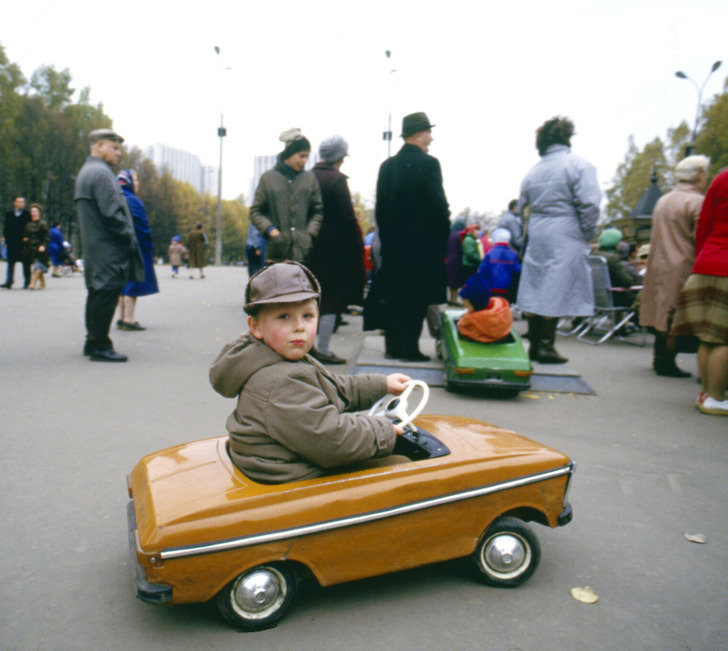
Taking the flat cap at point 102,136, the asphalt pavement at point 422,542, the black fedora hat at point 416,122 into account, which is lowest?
the asphalt pavement at point 422,542

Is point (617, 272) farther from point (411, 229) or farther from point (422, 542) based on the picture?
point (422, 542)

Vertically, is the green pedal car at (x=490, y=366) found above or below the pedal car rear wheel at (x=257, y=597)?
above

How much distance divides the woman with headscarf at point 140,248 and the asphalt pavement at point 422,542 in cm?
272

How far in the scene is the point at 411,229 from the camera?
20.7 ft

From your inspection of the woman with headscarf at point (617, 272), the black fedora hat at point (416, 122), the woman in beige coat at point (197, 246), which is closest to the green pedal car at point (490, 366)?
the black fedora hat at point (416, 122)

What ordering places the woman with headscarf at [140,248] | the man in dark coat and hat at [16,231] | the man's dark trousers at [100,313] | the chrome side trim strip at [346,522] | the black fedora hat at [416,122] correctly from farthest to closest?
the man in dark coat and hat at [16,231]
the woman with headscarf at [140,248]
the man's dark trousers at [100,313]
the black fedora hat at [416,122]
the chrome side trim strip at [346,522]

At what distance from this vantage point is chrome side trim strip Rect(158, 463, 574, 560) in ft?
7.00

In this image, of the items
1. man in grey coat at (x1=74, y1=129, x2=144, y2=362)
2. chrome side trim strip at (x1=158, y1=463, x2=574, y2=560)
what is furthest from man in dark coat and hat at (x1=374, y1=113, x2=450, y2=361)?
chrome side trim strip at (x1=158, y1=463, x2=574, y2=560)

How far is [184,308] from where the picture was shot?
12273 millimetres

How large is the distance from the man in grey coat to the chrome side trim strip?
4799mm

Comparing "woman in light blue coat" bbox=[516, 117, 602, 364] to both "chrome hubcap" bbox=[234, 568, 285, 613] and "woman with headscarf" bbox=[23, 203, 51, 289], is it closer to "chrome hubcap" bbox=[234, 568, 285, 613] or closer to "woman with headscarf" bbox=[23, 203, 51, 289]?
"chrome hubcap" bbox=[234, 568, 285, 613]

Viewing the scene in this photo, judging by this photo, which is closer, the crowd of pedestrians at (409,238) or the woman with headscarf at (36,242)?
the crowd of pedestrians at (409,238)

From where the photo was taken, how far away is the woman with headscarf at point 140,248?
27.4ft

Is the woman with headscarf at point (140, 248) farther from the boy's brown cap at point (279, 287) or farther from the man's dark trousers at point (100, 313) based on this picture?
the boy's brown cap at point (279, 287)
